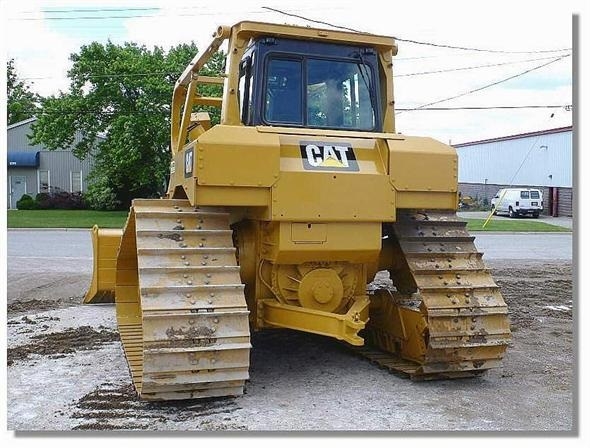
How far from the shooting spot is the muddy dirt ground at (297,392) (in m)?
4.83

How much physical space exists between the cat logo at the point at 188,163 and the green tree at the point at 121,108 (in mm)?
21288

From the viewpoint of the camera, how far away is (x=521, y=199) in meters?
36.5

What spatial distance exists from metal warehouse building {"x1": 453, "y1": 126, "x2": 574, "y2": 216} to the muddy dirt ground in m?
25.2

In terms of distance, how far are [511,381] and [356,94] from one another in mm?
2794

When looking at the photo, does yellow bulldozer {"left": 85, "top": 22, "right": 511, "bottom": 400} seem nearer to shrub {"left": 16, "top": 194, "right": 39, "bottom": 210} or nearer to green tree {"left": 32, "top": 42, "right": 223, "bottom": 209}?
green tree {"left": 32, "top": 42, "right": 223, "bottom": 209}

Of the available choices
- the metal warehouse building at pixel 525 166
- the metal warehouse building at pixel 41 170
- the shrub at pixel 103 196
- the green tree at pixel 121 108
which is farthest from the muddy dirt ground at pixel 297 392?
the metal warehouse building at pixel 41 170

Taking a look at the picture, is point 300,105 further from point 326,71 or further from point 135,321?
point 135,321

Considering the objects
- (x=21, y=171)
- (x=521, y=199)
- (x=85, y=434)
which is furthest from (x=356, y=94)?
(x=21, y=171)

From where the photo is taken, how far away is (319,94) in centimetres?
625

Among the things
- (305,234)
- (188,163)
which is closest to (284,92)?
(188,163)

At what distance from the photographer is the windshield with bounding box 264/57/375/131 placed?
6.13m

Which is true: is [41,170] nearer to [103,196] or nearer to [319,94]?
[103,196]

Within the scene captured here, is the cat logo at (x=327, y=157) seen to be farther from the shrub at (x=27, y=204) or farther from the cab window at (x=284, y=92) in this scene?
the shrub at (x=27, y=204)

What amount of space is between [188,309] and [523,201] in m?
33.9
